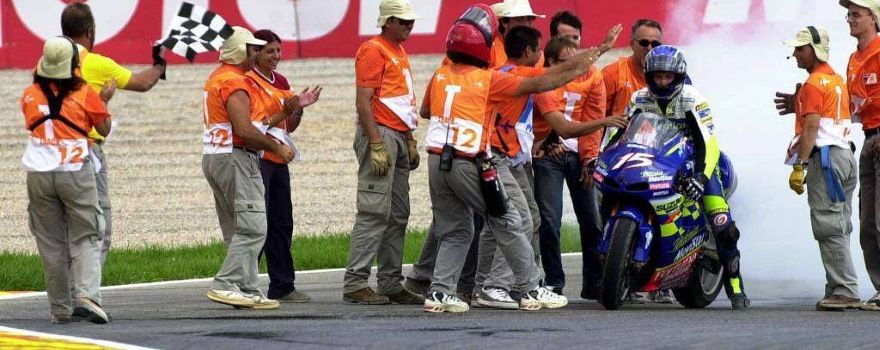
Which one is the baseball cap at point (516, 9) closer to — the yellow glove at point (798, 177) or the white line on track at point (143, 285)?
the yellow glove at point (798, 177)

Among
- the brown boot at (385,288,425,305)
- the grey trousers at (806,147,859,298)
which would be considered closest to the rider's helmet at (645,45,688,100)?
the grey trousers at (806,147,859,298)

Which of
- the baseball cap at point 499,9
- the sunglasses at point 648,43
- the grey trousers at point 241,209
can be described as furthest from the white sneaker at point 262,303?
the sunglasses at point 648,43

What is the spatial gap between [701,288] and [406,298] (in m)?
1.86

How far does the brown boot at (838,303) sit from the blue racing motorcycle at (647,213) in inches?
31.4

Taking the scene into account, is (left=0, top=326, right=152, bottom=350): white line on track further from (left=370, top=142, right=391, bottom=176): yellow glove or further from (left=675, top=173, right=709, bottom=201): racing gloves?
(left=675, top=173, right=709, bottom=201): racing gloves

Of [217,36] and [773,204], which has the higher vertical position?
[217,36]

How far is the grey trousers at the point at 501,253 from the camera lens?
35.2 feet

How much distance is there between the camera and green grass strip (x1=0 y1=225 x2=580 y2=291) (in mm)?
13172

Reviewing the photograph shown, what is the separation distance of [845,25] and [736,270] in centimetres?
877

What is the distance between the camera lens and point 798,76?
15.4m

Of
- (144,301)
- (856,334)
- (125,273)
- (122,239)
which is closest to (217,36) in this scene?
(144,301)

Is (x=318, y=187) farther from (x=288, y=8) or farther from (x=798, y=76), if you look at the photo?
(x=798, y=76)

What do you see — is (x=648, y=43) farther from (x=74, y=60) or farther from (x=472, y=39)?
(x=74, y=60)

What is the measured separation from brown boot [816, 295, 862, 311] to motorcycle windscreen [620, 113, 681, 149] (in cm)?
134
